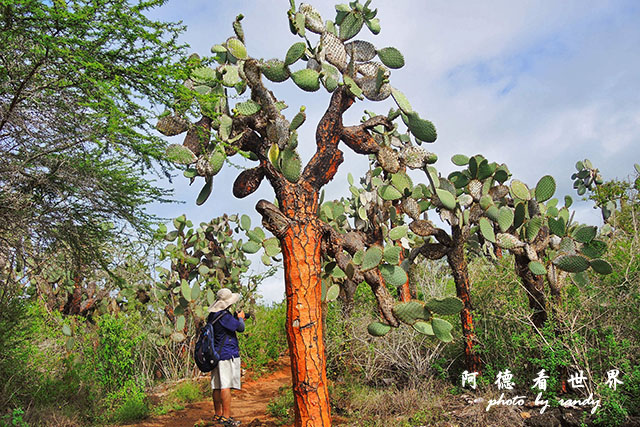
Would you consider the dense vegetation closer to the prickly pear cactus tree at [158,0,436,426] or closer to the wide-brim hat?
the prickly pear cactus tree at [158,0,436,426]

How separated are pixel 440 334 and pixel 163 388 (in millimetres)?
6029

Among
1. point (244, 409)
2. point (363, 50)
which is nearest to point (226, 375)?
point (244, 409)

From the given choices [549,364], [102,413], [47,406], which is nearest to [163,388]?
[102,413]

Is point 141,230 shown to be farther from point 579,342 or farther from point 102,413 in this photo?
point 579,342

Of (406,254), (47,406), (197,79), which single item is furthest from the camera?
(406,254)

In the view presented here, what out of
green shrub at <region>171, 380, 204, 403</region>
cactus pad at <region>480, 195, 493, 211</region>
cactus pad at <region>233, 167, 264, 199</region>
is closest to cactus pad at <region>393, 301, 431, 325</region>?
cactus pad at <region>233, 167, 264, 199</region>

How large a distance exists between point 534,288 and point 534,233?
0.69m

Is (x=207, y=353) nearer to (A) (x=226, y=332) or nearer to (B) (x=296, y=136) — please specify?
(A) (x=226, y=332)

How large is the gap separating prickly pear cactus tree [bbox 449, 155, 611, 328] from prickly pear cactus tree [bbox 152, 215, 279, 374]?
11.3 ft

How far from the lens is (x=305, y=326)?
358 cm

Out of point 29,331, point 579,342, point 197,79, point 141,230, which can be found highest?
point 197,79

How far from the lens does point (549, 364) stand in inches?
209

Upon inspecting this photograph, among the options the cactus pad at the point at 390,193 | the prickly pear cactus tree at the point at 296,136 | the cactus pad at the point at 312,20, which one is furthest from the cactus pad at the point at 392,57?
the cactus pad at the point at 390,193

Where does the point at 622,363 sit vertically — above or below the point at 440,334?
below
